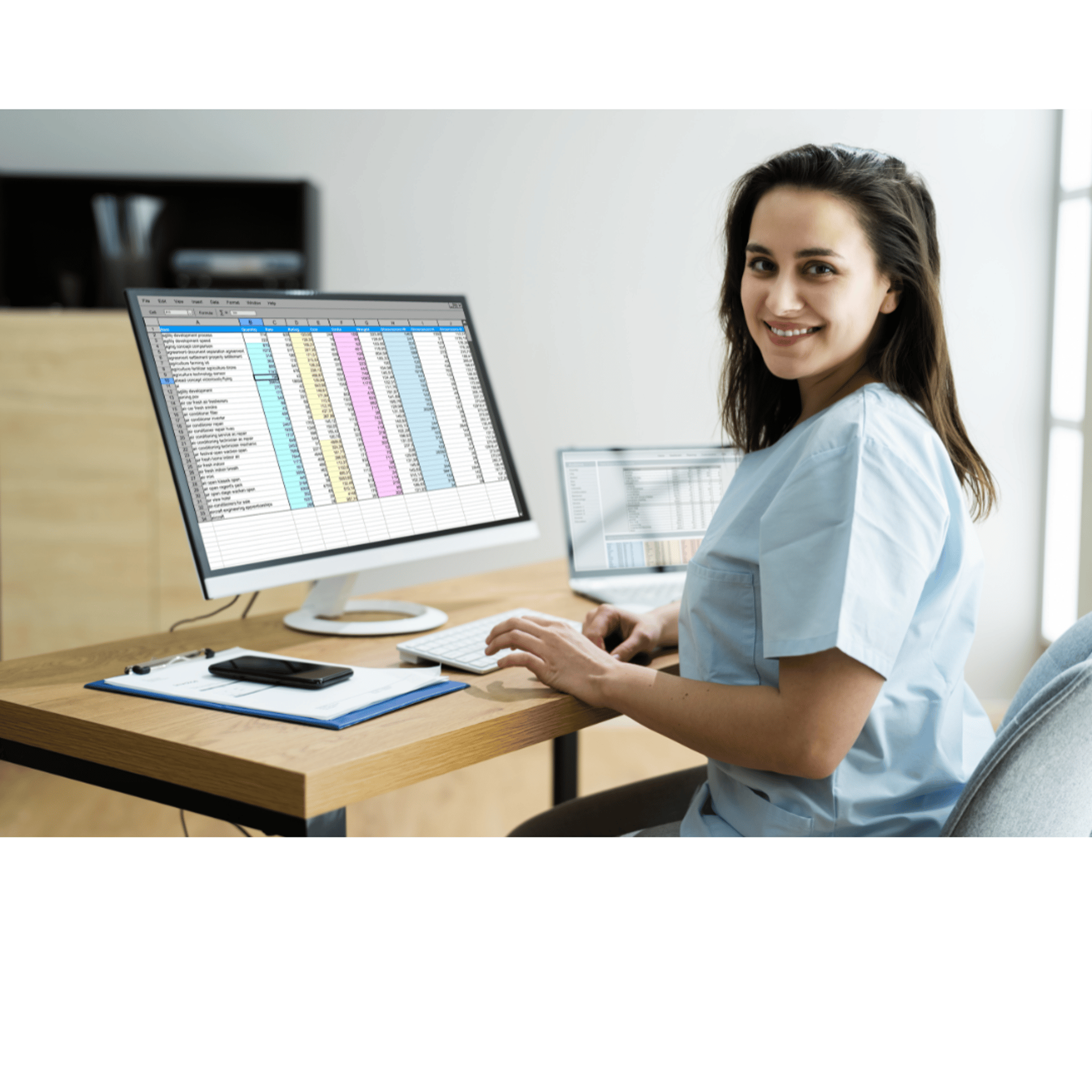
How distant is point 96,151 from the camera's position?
3.44 meters

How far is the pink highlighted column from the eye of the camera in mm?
1504

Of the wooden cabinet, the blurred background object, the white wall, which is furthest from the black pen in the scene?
the white wall

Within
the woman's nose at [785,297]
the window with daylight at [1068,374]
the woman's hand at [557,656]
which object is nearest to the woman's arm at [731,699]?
the woman's hand at [557,656]

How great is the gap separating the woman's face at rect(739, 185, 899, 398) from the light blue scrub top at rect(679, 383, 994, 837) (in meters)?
0.08

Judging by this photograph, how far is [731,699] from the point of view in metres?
1.07

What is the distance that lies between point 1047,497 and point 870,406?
9.45 ft

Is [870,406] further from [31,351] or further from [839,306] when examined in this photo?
[31,351]

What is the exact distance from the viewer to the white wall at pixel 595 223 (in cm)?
344

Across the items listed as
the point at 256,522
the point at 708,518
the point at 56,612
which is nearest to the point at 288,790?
the point at 256,522

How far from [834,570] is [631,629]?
1.60 ft

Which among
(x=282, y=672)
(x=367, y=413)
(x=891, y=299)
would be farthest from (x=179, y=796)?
(x=891, y=299)

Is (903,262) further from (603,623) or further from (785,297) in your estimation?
(603,623)

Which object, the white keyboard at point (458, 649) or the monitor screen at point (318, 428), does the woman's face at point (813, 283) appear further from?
the monitor screen at point (318, 428)

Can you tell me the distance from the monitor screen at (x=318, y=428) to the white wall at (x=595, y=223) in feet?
6.27
